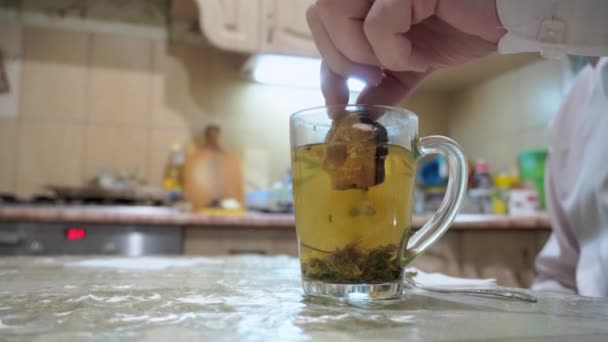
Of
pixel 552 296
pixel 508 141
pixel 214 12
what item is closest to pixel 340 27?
pixel 552 296

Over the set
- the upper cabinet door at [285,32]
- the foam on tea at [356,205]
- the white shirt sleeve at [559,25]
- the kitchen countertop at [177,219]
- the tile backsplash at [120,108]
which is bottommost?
the kitchen countertop at [177,219]

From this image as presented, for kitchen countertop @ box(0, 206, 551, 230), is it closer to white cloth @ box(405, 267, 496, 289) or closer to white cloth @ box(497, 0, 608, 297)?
white cloth @ box(497, 0, 608, 297)

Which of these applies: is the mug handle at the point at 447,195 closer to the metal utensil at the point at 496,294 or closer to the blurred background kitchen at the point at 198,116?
the metal utensil at the point at 496,294

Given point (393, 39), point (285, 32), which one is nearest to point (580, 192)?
point (393, 39)

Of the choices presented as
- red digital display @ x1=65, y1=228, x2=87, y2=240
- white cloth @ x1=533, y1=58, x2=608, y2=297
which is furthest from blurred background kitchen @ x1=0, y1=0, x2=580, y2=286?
white cloth @ x1=533, y1=58, x2=608, y2=297

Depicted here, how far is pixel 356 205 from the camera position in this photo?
383mm

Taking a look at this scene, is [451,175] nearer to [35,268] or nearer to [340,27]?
[340,27]

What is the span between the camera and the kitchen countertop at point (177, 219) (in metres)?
1.48

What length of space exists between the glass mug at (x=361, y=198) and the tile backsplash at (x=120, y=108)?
1842 mm

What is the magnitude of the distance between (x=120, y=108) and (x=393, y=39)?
1876 mm

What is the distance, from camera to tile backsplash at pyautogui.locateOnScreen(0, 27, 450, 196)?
2021 millimetres

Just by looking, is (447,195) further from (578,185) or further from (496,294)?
(578,185)

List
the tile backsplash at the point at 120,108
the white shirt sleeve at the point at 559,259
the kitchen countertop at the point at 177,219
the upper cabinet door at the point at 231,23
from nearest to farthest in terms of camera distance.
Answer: the white shirt sleeve at the point at 559,259 → the kitchen countertop at the point at 177,219 → the upper cabinet door at the point at 231,23 → the tile backsplash at the point at 120,108

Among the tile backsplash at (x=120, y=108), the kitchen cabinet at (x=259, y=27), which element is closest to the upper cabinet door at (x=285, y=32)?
the kitchen cabinet at (x=259, y=27)
